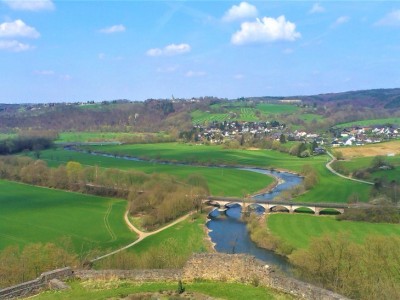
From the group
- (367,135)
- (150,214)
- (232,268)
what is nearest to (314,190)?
(150,214)

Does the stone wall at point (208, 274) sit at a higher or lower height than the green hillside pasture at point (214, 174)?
higher

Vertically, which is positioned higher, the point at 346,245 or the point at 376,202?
the point at 346,245

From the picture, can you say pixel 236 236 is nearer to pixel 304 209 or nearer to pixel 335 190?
pixel 304 209

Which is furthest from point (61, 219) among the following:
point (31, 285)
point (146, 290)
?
point (146, 290)

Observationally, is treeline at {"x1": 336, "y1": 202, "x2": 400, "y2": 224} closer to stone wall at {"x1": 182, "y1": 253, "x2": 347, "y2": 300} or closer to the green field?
stone wall at {"x1": 182, "y1": 253, "x2": 347, "y2": 300}

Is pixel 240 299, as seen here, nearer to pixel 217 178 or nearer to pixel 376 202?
pixel 376 202

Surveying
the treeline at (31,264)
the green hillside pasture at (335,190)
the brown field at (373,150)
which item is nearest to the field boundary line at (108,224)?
the treeline at (31,264)

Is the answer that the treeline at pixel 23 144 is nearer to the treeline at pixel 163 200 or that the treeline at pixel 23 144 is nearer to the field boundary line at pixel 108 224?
the treeline at pixel 163 200
